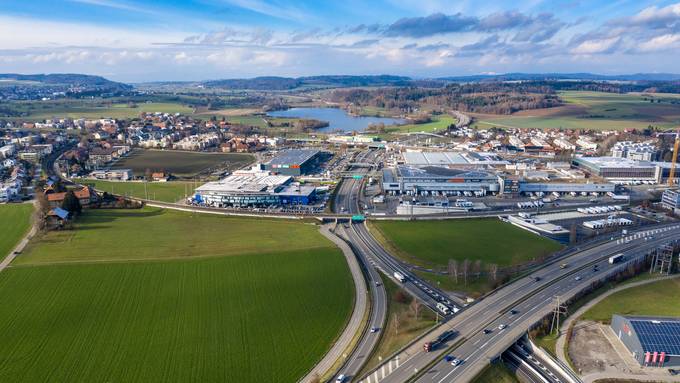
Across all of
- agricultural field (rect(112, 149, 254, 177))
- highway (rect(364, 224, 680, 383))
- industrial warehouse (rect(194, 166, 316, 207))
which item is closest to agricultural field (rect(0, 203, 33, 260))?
industrial warehouse (rect(194, 166, 316, 207))

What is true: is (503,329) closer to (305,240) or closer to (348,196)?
(305,240)

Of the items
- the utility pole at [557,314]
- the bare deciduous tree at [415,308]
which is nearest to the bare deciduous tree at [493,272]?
the utility pole at [557,314]

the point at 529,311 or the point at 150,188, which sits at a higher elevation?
the point at 150,188

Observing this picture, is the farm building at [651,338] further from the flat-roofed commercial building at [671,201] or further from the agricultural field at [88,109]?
the agricultural field at [88,109]

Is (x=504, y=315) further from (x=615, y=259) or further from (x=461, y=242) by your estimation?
(x=615, y=259)

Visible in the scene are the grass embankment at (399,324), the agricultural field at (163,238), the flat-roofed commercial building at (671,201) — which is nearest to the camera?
the grass embankment at (399,324)

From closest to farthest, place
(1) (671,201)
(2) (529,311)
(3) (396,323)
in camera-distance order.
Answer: (3) (396,323), (2) (529,311), (1) (671,201)

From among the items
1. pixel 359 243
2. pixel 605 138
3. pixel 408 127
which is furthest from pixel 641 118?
pixel 359 243

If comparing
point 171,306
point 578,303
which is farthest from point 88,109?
point 578,303
